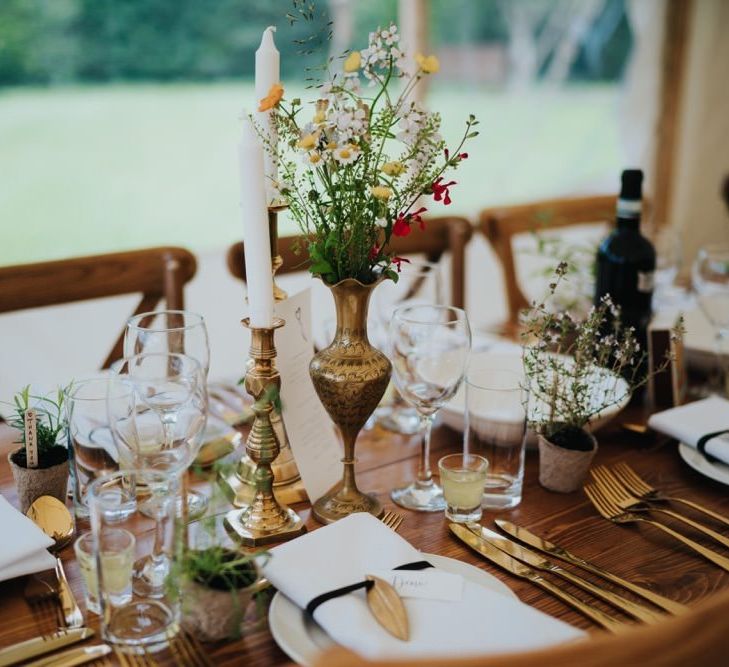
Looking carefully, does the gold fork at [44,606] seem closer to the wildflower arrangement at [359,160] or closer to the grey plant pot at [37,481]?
the grey plant pot at [37,481]

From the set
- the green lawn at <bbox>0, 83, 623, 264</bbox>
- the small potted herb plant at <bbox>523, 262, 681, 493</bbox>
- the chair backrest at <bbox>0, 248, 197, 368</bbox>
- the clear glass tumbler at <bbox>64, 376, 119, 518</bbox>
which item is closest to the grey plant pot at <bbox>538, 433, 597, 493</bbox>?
the small potted herb plant at <bbox>523, 262, 681, 493</bbox>

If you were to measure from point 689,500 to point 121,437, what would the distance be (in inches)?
29.5

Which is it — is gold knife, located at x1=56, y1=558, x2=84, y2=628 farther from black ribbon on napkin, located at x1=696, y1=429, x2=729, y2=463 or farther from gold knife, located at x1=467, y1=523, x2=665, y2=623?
black ribbon on napkin, located at x1=696, y1=429, x2=729, y2=463

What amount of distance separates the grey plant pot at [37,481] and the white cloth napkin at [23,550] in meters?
0.08

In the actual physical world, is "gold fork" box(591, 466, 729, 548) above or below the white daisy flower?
below

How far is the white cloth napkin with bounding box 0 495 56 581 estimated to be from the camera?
2.83ft

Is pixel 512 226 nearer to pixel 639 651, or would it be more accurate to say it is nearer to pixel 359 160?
pixel 359 160

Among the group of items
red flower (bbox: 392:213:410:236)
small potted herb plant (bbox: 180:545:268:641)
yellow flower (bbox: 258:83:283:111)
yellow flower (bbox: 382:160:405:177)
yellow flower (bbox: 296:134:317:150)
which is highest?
yellow flower (bbox: 258:83:283:111)

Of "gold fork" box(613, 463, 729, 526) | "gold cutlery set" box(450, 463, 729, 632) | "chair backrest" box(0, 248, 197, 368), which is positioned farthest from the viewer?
"chair backrest" box(0, 248, 197, 368)

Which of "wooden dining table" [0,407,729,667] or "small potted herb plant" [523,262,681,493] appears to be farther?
"small potted herb plant" [523,262,681,493]

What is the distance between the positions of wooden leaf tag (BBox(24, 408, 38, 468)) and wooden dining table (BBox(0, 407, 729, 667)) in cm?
10

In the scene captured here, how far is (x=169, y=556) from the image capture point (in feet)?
2.57

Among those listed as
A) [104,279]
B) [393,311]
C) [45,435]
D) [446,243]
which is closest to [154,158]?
[446,243]

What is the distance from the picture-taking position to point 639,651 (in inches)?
19.5
